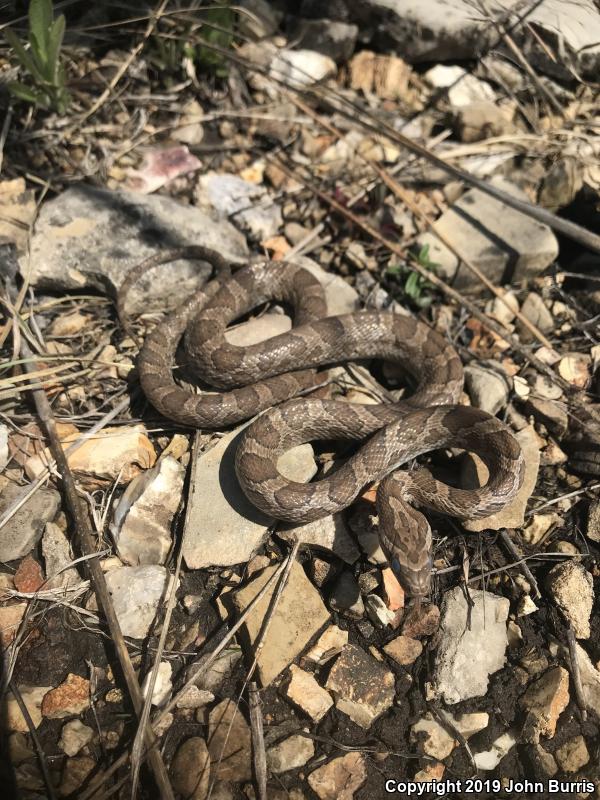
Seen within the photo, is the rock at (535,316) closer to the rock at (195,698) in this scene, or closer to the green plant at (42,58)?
the rock at (195,698)

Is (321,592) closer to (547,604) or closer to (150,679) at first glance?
(150,679)

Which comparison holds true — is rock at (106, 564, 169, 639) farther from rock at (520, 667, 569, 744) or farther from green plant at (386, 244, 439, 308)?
green plant at (386, 244, 439, 308)

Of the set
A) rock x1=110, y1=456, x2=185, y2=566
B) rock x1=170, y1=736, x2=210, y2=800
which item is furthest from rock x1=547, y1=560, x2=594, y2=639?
rock x1=110, y1=456, x2=185, y2=566

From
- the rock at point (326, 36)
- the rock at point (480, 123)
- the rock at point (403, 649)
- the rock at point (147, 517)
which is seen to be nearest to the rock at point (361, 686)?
the rock at point (403, 649)

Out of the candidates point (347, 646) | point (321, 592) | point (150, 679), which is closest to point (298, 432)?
point (321, 592)

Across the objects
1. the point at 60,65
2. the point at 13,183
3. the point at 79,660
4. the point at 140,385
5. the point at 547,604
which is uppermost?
the point at 60,65
